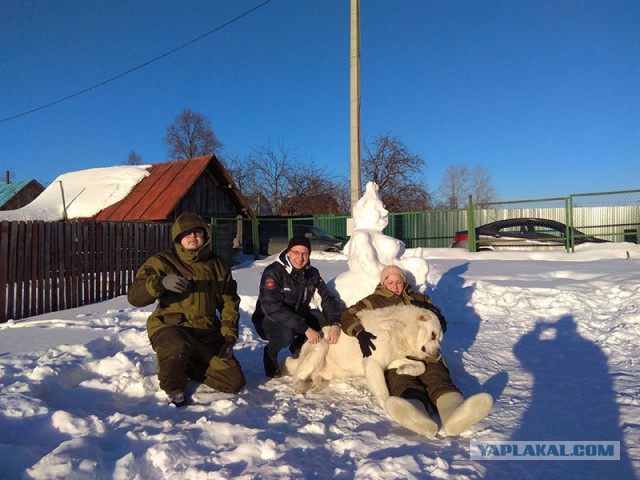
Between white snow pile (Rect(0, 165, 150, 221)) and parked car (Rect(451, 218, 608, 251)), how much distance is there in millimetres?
12606

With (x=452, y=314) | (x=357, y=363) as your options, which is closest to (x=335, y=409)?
(x=357, y=363)

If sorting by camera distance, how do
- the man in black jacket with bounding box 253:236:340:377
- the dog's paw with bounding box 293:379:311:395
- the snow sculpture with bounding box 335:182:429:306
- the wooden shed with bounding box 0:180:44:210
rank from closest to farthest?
the dog's paw with bounding box 293:379:311:395 < the man in black jacket with bounding box 253:236:340:377 < the snow sculpture with bounding box 335:182:429:306 < the wooden shed with bounding box 0:180:44:210

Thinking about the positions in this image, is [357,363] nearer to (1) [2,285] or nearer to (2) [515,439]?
(2) [515,439]

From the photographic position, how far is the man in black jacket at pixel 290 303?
373cm

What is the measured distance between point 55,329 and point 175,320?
2.84 meters

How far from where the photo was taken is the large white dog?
8.64 ft

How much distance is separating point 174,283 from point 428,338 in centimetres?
191

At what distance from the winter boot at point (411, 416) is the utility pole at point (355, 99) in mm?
7207

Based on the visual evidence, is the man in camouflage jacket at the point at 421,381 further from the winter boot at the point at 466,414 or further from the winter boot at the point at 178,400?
the winter boot at the point at 178,400

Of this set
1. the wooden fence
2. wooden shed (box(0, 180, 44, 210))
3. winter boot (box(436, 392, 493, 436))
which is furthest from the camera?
wooden shed (box(0, 180, 44, 210))

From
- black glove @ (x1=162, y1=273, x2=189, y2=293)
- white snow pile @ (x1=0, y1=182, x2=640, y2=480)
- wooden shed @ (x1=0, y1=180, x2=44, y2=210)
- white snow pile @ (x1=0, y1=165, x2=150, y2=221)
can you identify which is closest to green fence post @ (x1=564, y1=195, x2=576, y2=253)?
white snow pile @ (x1=0, y1=182, x2=640, y2=480)

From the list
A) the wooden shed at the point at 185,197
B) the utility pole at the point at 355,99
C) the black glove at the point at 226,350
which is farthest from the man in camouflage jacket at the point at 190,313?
the wooden shed at the point at 185,197

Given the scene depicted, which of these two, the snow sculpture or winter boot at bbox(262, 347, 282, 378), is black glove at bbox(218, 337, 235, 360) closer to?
winter boot at bbox(262, 347, 282, 378)

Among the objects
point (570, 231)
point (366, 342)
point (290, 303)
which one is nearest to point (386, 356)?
point (366, 342)
